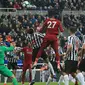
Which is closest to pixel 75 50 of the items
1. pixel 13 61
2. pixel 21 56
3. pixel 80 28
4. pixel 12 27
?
pixel 13 61

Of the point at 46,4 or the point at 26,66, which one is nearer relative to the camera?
the point at 26,66

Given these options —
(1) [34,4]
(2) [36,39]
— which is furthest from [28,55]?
(1) [34,4]

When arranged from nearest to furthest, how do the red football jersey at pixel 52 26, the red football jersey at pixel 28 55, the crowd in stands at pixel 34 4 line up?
the red football jersey at pixel 52 26 → the red football jersey at pixel 28 55 → the crowd in stands at pixel 34 4

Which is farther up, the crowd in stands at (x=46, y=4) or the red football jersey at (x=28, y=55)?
the red football jersey at (x=28, y=55)

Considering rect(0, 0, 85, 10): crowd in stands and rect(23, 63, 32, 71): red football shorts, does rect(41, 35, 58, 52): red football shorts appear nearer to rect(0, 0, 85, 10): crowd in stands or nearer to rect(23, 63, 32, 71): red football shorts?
rect(23, 63, 32, 71): red football shorts

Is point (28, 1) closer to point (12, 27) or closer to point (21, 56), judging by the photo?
point (12, 27)

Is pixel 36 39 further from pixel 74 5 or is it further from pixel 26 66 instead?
pixel 74 5

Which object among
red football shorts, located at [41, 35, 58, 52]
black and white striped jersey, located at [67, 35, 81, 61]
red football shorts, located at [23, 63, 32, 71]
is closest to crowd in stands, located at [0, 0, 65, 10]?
red football shorts, located at [23, 63, 32, 71]

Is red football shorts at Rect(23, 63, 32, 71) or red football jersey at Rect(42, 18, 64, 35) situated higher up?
red football jersey at Rect(42, 18, 64, 35)

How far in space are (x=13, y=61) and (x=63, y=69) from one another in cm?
786

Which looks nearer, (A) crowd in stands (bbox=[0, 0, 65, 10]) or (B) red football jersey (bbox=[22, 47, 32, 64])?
(B) red football jersey (bbox=[22, 47, 32, 64])

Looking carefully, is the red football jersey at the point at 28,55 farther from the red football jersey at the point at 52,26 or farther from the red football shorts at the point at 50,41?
the red football jersey at the point at 52,26

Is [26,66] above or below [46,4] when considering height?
above

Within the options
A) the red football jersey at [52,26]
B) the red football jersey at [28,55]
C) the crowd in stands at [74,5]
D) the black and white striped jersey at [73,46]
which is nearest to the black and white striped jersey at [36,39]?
the red football jersey at [52,26]
